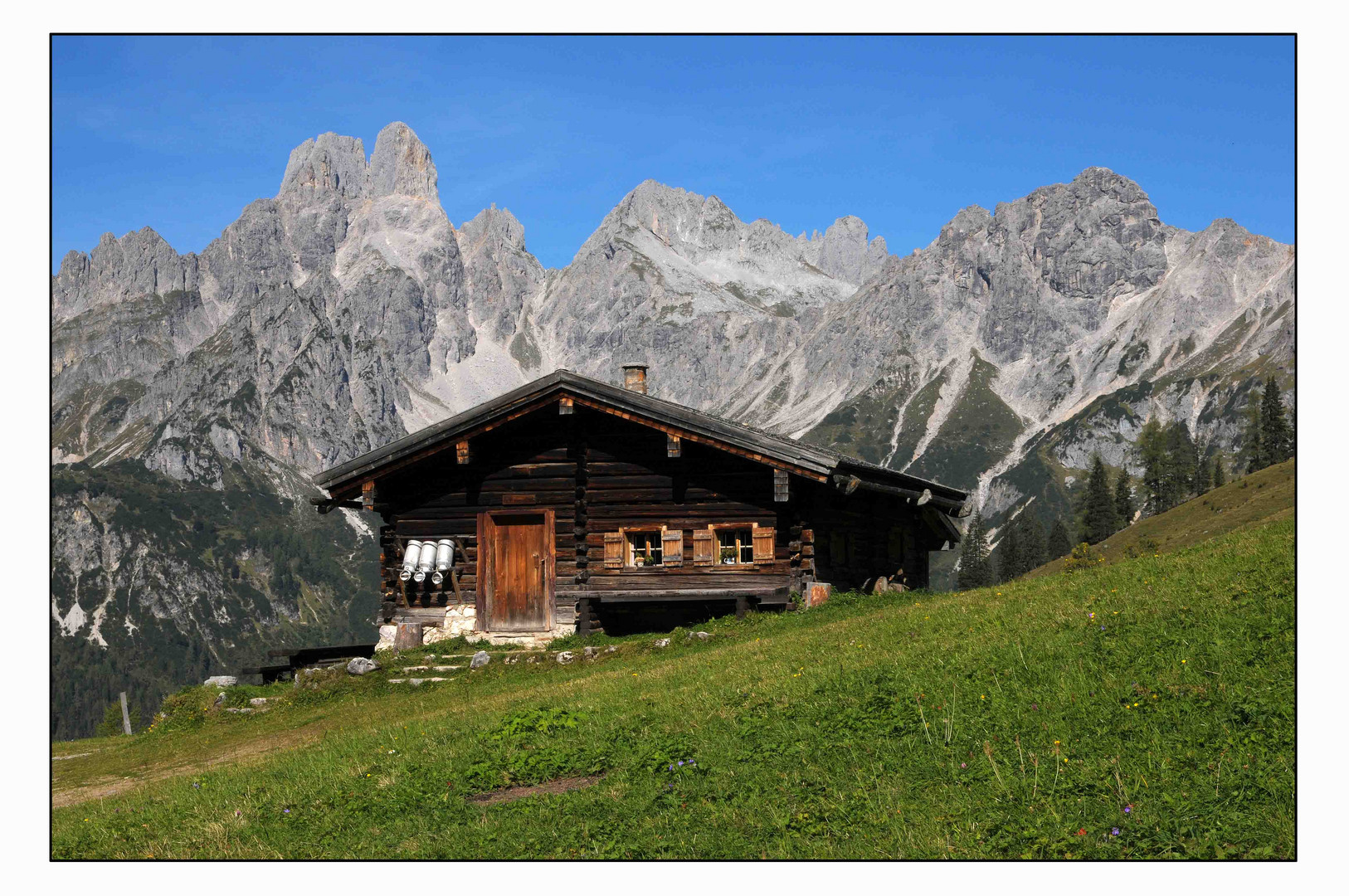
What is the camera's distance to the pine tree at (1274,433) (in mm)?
143875

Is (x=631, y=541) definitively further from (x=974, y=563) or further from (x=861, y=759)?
(x=974, y=563)

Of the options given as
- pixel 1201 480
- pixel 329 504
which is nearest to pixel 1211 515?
pixel 1201 480

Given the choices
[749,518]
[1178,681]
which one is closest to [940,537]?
[749,518]

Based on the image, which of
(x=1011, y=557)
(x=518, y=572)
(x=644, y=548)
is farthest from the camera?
(x=1011, y=557)

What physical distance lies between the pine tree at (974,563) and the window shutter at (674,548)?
123 metres

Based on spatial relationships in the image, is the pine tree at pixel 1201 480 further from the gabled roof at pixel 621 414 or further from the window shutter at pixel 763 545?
the gabled roof at pixel 621 414

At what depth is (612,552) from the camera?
94.4 feet

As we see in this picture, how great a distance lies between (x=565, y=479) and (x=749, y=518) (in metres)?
4.41

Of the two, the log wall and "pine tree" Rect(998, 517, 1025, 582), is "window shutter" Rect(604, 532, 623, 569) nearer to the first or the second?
the log wall

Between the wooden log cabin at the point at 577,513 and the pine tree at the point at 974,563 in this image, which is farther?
the pine tree at the point at 974,563

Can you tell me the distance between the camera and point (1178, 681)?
41.7ft

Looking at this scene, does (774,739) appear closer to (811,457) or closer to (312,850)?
(312,850)

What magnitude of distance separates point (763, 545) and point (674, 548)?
208 centimetres

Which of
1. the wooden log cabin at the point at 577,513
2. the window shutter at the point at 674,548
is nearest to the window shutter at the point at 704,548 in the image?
the wooden log cabin at the point at 577,513
